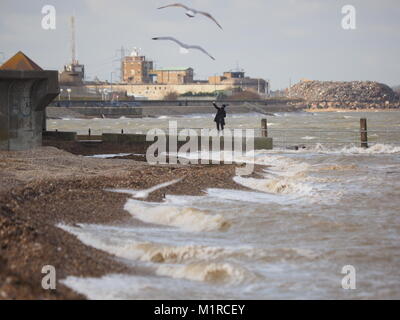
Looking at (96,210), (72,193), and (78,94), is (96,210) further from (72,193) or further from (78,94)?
(78,94)

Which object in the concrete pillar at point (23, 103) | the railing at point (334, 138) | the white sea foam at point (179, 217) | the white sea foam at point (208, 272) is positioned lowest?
the white sea foam at point (208, 272)

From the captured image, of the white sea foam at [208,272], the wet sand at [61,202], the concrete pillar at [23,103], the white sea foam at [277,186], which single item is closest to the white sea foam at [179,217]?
the wet sand at [61,202]

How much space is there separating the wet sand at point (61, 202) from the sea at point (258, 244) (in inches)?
12.7

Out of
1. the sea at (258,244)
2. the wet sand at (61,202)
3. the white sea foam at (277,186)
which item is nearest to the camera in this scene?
the wet sand at (61,202)

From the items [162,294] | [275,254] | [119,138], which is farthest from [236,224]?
[119,138]

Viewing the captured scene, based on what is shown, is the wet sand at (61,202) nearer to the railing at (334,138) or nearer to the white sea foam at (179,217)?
the white sea foam at (179,217)

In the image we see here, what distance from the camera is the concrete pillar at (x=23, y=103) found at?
20391mm

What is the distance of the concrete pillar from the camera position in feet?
66.9

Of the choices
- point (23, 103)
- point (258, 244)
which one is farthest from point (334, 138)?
point (258, 244)

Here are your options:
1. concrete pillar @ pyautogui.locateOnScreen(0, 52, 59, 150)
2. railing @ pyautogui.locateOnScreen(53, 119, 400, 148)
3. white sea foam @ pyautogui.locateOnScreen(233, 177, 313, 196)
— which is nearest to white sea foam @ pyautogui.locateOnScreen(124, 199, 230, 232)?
white sea foam @ pyautogui.locateOnScreen(233, 177, 313, 196)

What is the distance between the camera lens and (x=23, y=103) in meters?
20.9

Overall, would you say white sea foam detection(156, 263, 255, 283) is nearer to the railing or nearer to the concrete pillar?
the concrete pillar

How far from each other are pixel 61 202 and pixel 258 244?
368 centimetres

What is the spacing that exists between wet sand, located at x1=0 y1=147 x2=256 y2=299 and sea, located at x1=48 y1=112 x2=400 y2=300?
1.06ft
